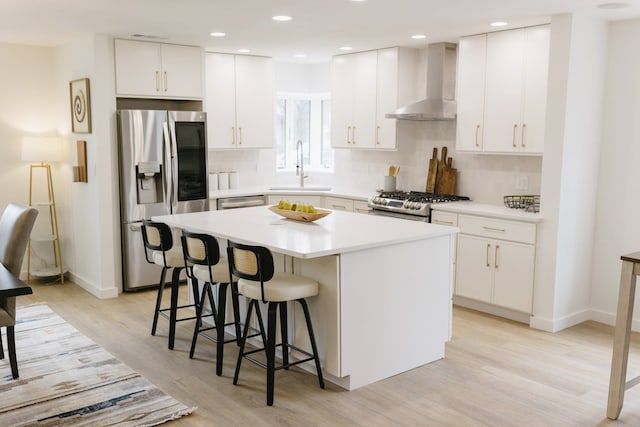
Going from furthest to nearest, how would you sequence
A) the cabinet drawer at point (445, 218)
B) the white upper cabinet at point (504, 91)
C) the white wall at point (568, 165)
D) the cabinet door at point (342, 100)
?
1. the cabinet door at point (342, 100)
2. the cabinet drawer at point (445, 218)
3. the white upper cabinet at point (504, 91)
4. the white wall at point (568, 165)

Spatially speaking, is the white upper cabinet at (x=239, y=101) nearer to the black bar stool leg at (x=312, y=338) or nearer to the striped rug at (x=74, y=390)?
the striped rug at (x=74, y=390)

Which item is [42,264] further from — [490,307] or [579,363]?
[579,363]

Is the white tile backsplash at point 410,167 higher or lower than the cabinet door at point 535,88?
lower

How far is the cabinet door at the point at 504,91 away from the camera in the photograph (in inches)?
196

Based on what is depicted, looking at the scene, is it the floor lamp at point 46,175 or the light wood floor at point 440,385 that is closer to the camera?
the light wood floor at point 440,385

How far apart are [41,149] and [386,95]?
3.47 metres

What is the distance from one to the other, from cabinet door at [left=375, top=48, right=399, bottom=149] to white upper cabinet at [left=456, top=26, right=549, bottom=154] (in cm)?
84

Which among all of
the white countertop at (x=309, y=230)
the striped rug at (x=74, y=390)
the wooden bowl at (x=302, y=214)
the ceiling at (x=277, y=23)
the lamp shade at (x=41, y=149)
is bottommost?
the striped rug at (x=74, y=390)

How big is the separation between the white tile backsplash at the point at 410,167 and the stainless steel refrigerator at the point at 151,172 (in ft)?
2.95

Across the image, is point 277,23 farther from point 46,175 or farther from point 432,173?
point 46,175

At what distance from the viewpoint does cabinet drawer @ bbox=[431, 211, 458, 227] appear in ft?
17.2

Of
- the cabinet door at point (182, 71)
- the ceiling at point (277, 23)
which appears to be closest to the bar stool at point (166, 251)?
the ceiling at point (277, 23)

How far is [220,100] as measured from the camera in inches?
255

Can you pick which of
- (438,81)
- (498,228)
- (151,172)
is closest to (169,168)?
(151,172)
